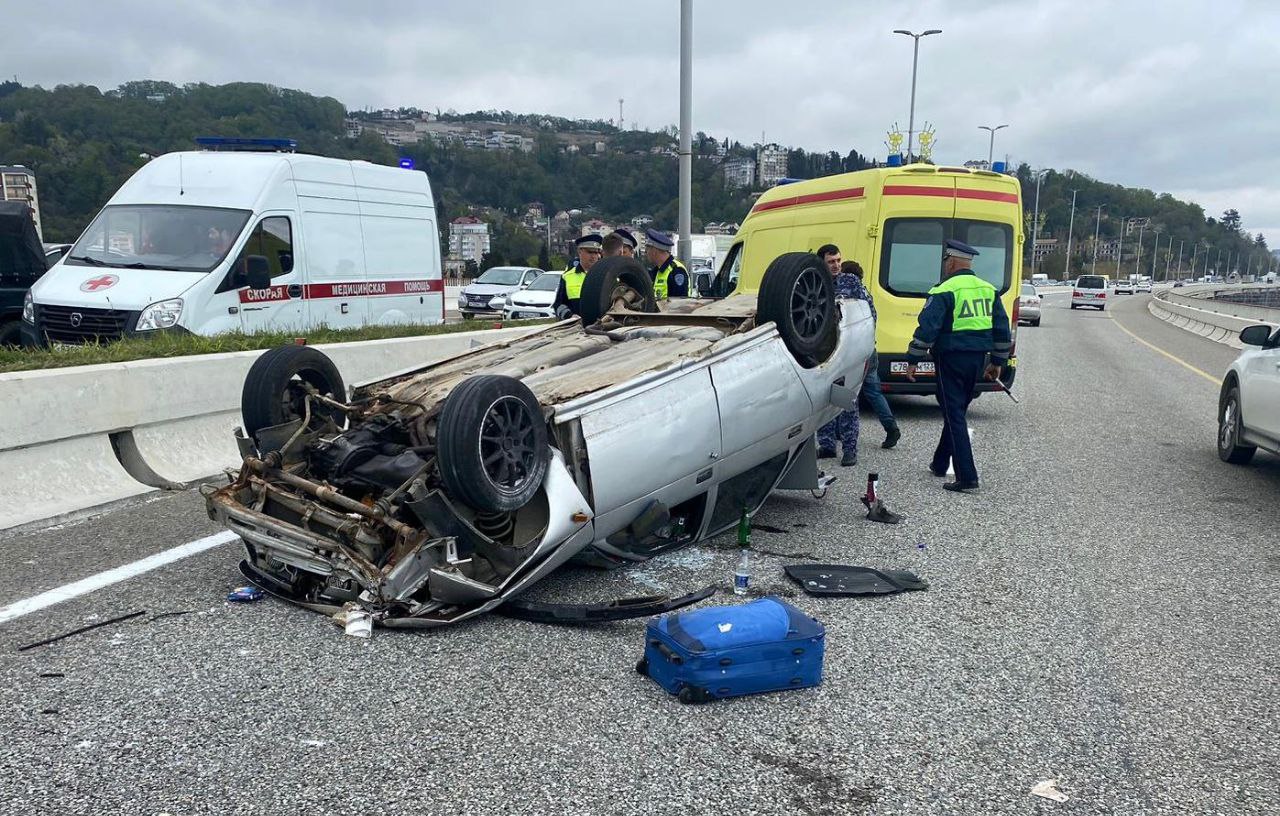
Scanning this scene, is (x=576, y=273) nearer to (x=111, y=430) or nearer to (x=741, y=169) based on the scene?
(x=111, y=430)

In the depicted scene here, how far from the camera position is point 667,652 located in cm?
345

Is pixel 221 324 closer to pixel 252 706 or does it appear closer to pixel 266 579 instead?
pixel 266 579

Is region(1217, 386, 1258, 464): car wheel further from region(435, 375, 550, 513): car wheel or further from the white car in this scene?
region(435, 375, 550, 513): car wheel

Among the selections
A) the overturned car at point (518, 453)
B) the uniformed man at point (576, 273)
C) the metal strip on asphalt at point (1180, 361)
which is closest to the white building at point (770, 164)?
the metal strip on asphalt at point (1180, 361)

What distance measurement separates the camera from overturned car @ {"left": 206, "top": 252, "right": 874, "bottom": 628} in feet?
12.9

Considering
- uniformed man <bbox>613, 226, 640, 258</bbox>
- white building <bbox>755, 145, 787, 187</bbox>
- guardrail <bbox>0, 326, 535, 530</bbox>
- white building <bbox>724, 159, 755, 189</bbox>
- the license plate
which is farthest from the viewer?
white building <bbox>724, 159, 755, 189</bbox>

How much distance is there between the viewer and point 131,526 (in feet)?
18.4

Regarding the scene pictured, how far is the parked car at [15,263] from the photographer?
35.3 feet

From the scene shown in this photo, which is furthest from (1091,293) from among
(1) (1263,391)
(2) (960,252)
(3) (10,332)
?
(3) (10,332)

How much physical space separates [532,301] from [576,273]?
44.7 ft

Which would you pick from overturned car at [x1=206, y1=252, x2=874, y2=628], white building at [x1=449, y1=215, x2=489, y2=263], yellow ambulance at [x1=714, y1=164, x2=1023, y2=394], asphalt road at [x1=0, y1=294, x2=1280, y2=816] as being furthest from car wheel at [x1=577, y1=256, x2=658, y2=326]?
white building at [x1=449, y1=215, x2=489, y2=263]

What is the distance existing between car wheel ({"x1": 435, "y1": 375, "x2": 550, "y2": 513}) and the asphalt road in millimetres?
613

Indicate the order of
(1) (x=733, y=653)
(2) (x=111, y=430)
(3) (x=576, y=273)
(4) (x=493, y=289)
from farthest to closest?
(4) (x=493, y=289) → (3) (x=576, y=273) → (2) (x=111, y=430) → (1) (x=733, y=653)

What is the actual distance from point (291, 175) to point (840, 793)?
357 inches
